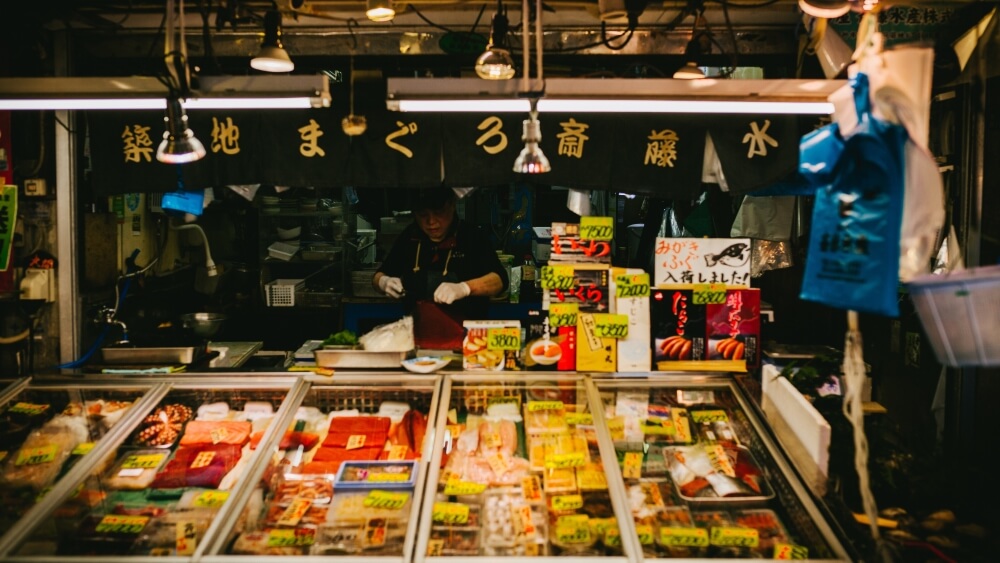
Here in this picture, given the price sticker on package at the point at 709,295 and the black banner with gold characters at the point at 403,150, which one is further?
the black banner with gold characters at the point at 403,150

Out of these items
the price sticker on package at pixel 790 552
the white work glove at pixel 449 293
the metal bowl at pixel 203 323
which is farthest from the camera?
the metal bowl at pixel 203 323

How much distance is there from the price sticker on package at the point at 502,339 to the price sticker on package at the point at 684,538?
68.4 inches

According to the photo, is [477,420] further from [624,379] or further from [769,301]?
[769,301]

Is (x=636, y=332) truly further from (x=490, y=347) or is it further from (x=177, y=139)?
(x=177, y=139)

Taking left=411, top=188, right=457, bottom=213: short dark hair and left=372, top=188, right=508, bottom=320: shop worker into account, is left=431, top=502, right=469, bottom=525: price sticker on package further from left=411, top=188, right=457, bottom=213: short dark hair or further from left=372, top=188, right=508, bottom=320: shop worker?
left=411, top=188, right=457, bottom=213: short dark hair

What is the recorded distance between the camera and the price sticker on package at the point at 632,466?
419cm

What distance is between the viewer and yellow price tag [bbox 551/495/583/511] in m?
3.77

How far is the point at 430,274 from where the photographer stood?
23.0ft

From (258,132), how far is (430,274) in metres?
2.51

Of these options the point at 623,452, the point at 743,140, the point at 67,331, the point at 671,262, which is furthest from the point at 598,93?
the point at 67,331

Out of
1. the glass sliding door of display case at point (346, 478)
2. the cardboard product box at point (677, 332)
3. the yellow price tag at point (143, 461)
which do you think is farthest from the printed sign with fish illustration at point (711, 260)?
the yellow price tag at point (143, 461)

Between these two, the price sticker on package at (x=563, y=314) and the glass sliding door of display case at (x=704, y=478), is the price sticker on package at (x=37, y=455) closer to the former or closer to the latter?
the price sticker on package at (x=563, y=314)

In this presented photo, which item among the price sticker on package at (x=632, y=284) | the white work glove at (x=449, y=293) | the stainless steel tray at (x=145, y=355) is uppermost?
the price sticker on package at (x=632, y=284)

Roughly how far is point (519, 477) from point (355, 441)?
46.2 inches
